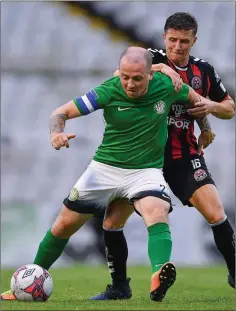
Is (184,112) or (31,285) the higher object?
(184,112)

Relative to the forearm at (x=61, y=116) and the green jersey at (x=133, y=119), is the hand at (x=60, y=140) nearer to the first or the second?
the forearm at (x=61, y=116)

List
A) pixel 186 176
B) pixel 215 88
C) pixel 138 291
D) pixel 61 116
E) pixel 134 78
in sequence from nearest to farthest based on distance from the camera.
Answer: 1. pixel 134 78
2. pixel 61 116
3. pixel 186 176
4. pixel 215 88
5. pixel 138 291

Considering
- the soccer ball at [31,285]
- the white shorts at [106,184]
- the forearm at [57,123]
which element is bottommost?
the soccer ball at [31,285]

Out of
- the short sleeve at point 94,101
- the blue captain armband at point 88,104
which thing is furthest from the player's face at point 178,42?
the blue captain armband at point 88,104

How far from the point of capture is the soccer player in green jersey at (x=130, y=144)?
602cm

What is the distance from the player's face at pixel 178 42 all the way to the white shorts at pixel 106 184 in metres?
1.07

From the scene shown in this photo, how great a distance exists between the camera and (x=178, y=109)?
Answer: 6816 millimetres

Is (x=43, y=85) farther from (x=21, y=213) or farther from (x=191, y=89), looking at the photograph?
(x=191, y=89)

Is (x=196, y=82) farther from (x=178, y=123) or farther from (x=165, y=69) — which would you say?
(x=165, y=69)

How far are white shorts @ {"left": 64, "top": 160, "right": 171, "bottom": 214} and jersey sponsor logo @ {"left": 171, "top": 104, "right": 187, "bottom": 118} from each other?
0.67m

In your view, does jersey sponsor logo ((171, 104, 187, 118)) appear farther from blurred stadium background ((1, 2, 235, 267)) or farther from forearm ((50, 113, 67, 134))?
blurred stadium background ((1, 2, 235, 267))

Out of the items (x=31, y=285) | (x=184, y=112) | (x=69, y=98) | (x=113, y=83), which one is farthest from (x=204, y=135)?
(x=69, y=98)

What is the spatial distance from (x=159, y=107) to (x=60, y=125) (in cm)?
81

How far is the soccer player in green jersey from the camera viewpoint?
19.7 feet
